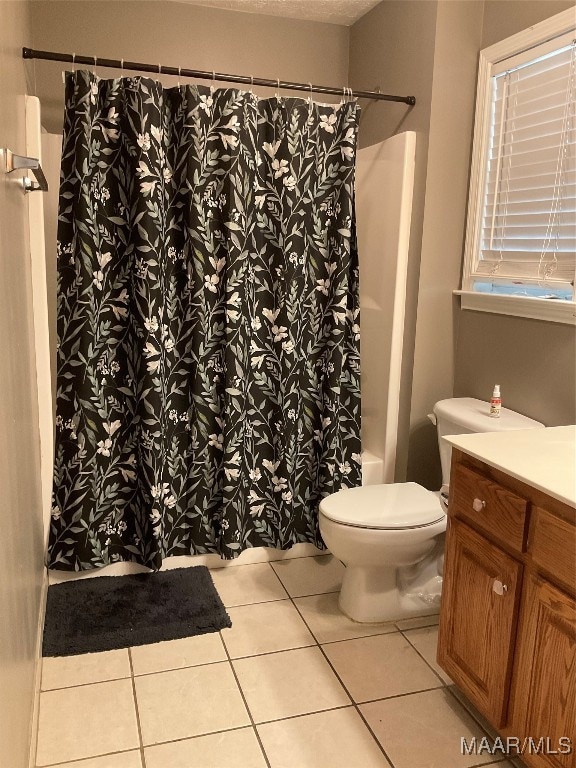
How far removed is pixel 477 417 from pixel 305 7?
1901 mm

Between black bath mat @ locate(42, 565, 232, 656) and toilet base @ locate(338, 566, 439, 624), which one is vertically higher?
toilet base @ locate(338, 566, 439, 624)

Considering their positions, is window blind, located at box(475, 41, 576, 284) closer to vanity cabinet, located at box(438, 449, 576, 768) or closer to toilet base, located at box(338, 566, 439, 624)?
vanity cabinet, located at box(438, 449, 576, 768)

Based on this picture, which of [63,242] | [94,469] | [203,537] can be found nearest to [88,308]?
[63,242]

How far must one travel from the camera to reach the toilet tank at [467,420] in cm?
209

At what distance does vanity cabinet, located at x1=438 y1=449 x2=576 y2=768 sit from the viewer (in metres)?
1.32

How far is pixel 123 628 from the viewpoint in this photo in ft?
7.00

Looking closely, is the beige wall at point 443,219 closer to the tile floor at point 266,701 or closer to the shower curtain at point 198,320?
the shower curtain at point 198,320

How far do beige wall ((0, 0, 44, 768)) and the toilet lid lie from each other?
969 millimetres

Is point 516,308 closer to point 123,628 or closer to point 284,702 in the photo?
point 284,702

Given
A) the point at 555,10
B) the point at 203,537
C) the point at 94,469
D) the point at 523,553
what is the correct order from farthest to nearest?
the point at 203,537 → the point at 94,469 → the point at 555,10 → the point at 523,553

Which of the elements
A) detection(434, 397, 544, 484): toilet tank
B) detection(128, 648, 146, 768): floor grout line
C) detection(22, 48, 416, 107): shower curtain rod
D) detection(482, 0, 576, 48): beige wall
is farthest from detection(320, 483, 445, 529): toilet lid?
detection(482, 0, 576, 48): beige wall

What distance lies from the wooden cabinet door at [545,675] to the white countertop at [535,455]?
0.22 metres

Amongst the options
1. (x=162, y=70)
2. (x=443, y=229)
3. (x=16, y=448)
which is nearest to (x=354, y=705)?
(x=16, y=448)

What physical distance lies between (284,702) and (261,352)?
124 cm
